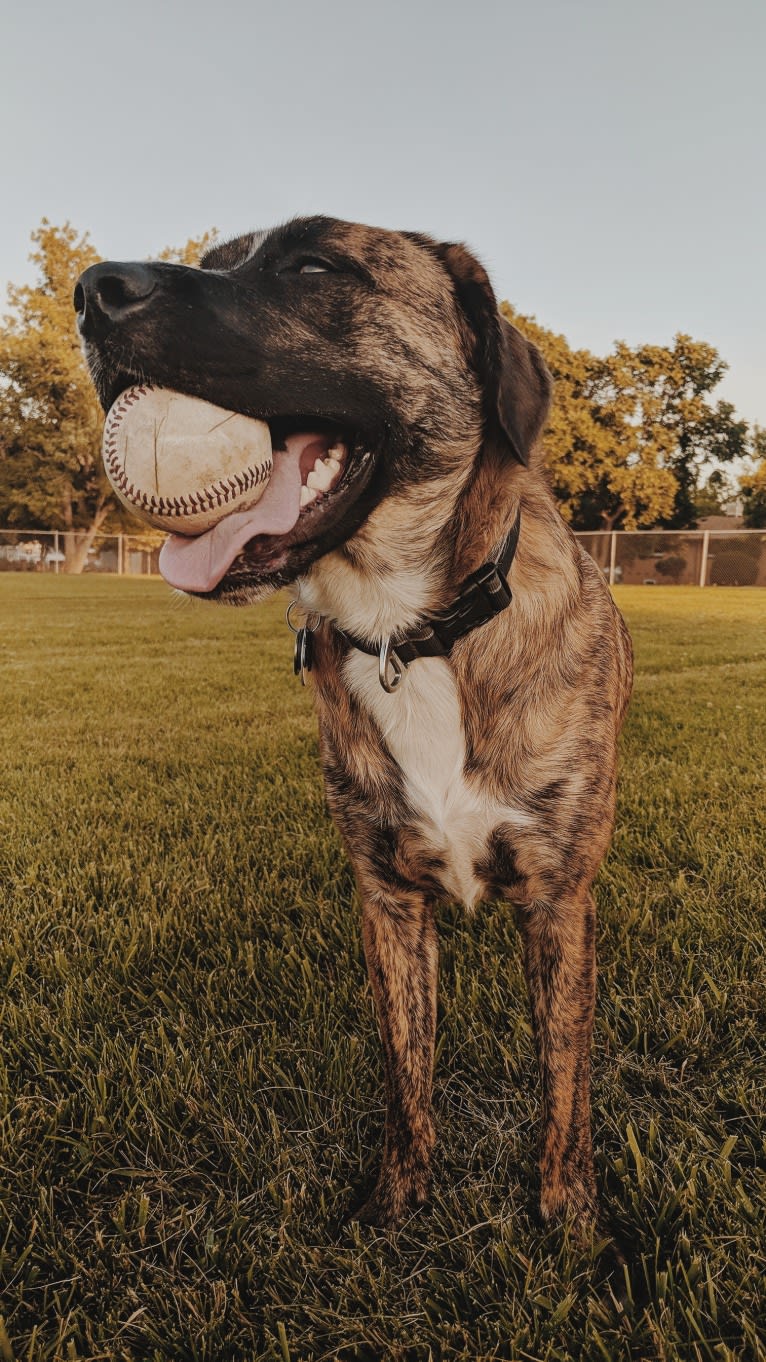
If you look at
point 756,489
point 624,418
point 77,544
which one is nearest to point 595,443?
point 624,418

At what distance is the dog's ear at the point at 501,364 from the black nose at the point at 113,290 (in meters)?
0.78

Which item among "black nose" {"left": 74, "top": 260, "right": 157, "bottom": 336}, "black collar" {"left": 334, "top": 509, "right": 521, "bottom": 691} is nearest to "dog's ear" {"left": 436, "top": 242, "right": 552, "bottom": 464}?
"black collar" {"left": 334, "top": 509, "right": 521, "bottom": 691}

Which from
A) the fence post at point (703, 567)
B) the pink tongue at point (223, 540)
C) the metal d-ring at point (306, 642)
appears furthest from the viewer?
the fence post at point (703, 567)

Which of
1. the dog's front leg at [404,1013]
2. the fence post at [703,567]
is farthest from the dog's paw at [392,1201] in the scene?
the fence post at [703,567]

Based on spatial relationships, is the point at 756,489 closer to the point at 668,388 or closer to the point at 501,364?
the point at 668,388

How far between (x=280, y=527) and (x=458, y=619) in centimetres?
46

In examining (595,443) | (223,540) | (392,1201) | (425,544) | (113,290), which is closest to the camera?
(113,290)

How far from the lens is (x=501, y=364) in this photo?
6.37 ft

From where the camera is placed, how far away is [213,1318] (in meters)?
1.56

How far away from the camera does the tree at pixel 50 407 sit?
37375mm

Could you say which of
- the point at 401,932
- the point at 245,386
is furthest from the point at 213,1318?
the point at 245,386

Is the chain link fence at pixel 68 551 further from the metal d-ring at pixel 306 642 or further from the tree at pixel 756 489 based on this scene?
the metal d-ring at pixel 306 642

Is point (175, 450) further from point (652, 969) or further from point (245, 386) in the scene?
point (652, 969)

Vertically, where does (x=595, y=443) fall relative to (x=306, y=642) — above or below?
above
